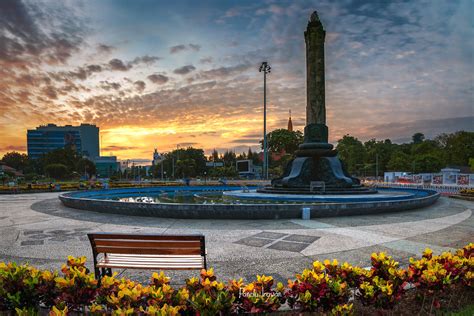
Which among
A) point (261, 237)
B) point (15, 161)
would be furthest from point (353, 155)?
Result: point (15, 161)

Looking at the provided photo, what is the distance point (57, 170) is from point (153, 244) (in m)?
93.2

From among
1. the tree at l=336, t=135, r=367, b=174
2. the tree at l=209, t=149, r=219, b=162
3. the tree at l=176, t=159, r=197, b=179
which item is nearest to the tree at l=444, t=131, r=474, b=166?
the tree at l=336, t=135, r=367, b=174

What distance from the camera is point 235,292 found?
354 centimetres

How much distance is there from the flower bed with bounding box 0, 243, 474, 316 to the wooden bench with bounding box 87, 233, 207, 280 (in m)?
0.59

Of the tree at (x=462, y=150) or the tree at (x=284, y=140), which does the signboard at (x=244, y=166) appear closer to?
the tree at (x=284, y=140)

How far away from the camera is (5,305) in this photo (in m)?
3.67

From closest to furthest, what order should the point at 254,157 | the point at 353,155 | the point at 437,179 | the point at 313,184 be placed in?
the point at 313,184, the point at 437,179, the point at 353,155, the point at 254,157

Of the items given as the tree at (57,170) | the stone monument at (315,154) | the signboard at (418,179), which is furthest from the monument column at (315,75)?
the tree at (57,170)

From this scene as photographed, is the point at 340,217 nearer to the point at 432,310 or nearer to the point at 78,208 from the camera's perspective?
the point at 432,310

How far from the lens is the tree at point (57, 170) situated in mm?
83375

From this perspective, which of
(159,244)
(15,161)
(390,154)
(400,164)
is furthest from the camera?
(15,161)

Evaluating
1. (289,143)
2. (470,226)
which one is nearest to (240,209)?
(470,226)

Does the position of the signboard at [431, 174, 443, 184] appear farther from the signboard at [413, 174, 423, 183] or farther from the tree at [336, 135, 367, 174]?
the tree at [336, 135, 367, 174]

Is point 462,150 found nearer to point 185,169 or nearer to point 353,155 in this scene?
point 353,155
